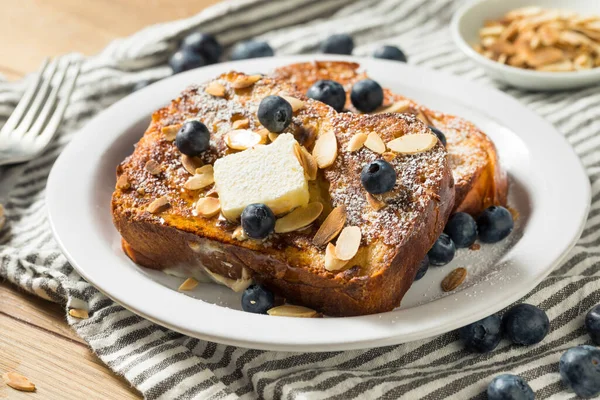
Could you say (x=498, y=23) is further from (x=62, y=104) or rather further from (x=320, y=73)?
(x=62, y=104)

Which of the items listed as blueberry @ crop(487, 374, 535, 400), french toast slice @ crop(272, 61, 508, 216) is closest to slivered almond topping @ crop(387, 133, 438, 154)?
french toast slice @ crop(272, 61, 508, 216)

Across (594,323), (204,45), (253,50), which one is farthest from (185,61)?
(594,323)

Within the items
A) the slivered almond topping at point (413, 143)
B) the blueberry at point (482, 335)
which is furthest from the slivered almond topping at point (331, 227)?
the blueberry at point (482, 335)

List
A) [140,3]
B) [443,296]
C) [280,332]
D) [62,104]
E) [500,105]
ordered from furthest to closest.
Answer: [140,3] < [62,104] < [500,105] < [443,296] < [280,332]

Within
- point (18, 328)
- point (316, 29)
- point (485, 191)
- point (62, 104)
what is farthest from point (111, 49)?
point (485, 191)

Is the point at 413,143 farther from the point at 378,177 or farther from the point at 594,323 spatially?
the point at 594,323

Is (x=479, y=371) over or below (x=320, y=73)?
below

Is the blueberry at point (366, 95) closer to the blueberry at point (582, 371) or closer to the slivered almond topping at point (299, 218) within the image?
the slivered almond topping at point (299, 218)

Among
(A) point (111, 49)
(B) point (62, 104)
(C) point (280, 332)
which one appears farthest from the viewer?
(A) point (111, 49)
